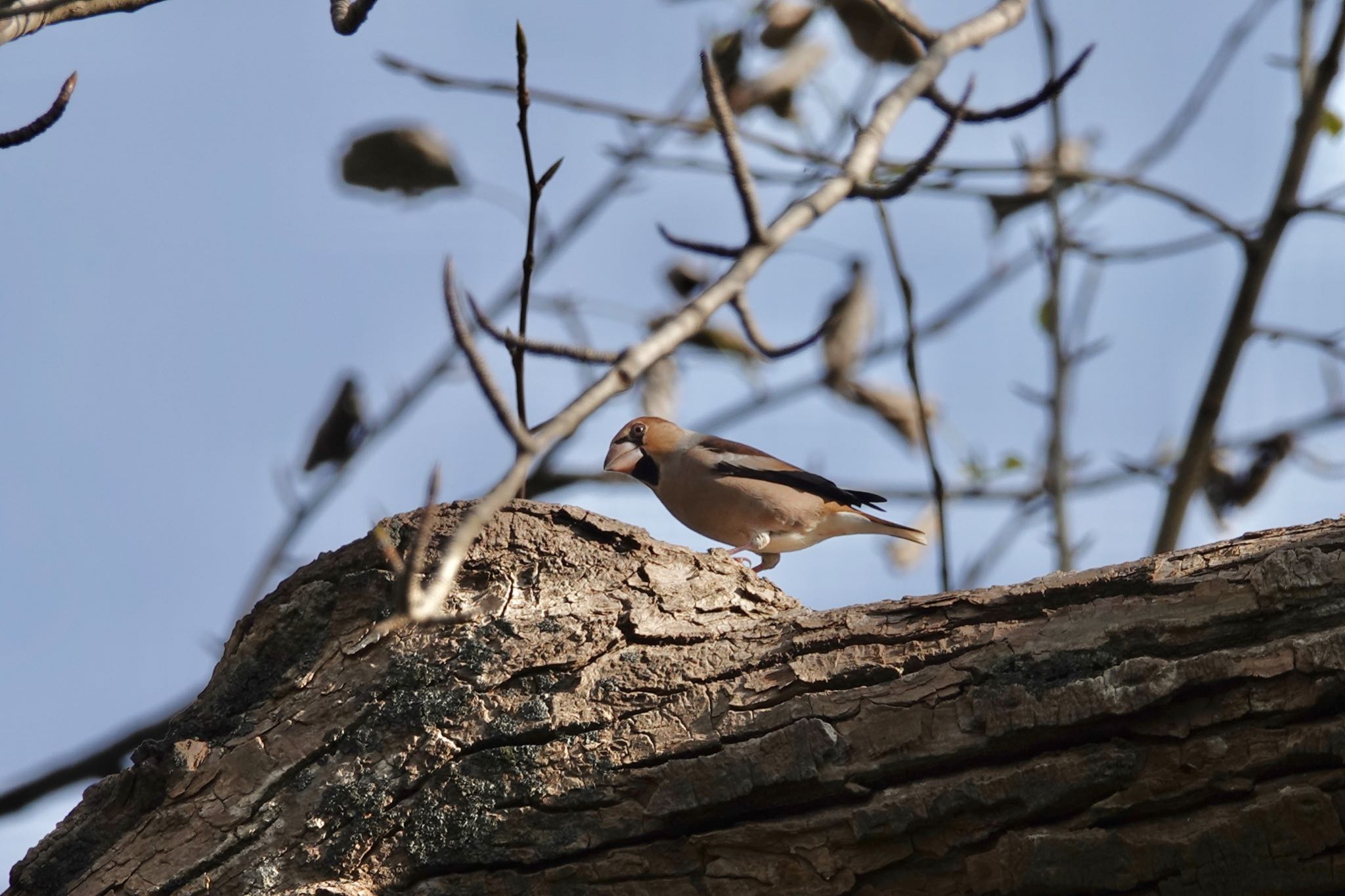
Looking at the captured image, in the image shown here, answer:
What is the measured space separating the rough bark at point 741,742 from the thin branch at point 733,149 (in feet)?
4.50

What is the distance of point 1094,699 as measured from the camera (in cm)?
279

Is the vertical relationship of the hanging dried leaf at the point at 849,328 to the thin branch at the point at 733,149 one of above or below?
above

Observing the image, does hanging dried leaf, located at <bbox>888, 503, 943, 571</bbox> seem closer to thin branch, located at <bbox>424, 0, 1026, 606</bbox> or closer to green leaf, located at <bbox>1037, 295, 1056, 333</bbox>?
green leaf, located at <bbox>1037, 295, 1056, 333</bbox>

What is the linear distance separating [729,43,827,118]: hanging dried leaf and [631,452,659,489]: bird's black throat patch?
2.09 meters

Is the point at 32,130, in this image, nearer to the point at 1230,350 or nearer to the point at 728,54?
the point at 728,54

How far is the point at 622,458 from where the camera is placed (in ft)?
22.7

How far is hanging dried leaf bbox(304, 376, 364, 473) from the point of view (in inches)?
197

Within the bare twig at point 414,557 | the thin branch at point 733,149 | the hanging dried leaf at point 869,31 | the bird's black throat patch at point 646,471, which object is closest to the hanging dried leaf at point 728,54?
the hanging dried leaf at point 869,31

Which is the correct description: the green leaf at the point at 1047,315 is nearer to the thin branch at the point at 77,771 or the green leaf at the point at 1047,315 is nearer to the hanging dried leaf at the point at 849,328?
the hanging dried leaf at the point at 849,328

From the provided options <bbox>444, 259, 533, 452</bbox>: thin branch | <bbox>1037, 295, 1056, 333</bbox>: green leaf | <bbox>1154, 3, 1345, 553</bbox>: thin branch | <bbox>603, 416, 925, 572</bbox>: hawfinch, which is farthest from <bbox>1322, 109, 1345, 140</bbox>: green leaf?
<bbox>444, 259, 533, 452</bbox>: thin branch

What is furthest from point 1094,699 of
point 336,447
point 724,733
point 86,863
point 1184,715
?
point 336,447

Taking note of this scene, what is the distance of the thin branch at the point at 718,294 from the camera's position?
165 cm

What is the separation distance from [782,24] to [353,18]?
3220mm

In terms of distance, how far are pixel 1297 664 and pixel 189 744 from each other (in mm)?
2862
